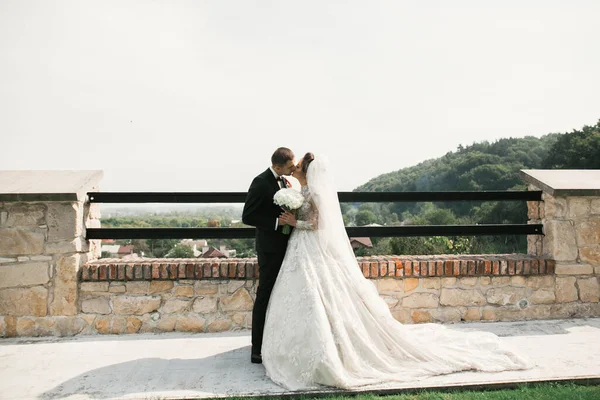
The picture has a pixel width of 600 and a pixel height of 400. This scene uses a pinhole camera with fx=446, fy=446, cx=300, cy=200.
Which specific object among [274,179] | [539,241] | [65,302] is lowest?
[65,302]

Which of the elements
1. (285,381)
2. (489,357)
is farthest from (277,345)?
(489,357)

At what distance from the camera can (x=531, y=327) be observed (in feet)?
14.5

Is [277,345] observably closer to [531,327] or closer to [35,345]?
[35,345]

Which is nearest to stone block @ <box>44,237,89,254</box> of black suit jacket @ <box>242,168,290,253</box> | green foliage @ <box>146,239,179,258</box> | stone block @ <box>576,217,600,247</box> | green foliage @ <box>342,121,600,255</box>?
green foliage @ <box>146,239,179,258</box>

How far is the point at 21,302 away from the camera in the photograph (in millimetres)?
4305

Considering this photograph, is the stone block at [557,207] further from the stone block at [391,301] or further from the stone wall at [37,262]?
the stone wall at [37,262]

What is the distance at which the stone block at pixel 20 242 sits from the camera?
4.30m

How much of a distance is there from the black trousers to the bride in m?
0.15

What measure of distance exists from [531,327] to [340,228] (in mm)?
2357

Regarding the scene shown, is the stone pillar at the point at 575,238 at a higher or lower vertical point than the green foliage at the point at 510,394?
higher

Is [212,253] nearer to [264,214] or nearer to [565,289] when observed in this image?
[264,214]

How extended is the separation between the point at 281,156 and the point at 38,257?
2619 millimetres

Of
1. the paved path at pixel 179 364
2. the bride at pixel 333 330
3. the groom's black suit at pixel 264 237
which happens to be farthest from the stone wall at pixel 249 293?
the bride at pixel 333 330

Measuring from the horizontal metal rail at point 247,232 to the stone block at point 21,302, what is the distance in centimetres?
73
